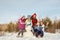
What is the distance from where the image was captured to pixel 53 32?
2.74m

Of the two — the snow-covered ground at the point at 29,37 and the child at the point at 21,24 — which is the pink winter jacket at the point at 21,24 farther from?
the snow-covered ground at the point at 29,37

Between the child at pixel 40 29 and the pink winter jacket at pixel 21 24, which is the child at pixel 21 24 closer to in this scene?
the pink winter jacket at pixel 21 24

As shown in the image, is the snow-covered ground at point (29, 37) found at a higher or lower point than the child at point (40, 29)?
lower

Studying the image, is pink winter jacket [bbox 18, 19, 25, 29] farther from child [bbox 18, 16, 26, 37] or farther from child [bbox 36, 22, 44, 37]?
child [bbox 36, 22, 44, 37]

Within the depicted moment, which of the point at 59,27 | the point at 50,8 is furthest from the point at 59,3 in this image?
the point at 59,27

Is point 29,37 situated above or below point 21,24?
below

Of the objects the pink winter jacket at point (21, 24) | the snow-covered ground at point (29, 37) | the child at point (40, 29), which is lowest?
the snow-covered ground at point (29, 37)

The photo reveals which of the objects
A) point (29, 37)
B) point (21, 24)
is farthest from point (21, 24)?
point (29, 37)

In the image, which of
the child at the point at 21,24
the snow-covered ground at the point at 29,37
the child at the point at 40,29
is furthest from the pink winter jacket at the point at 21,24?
the child at the point at 40,29

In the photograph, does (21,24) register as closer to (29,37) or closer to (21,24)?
(21,24)

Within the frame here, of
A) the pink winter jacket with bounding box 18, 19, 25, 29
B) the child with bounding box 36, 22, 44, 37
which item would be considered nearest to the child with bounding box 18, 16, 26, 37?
the pink winter jacket with bounding box 18, 19, 25, 29

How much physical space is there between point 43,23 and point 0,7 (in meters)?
0.63

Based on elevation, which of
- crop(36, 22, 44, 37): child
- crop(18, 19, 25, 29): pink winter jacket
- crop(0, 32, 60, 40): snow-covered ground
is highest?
crop(18, 19, 25, 29): pink winter jacket

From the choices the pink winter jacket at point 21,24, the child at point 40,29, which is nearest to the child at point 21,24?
the pink winter jacket at point 21,24
